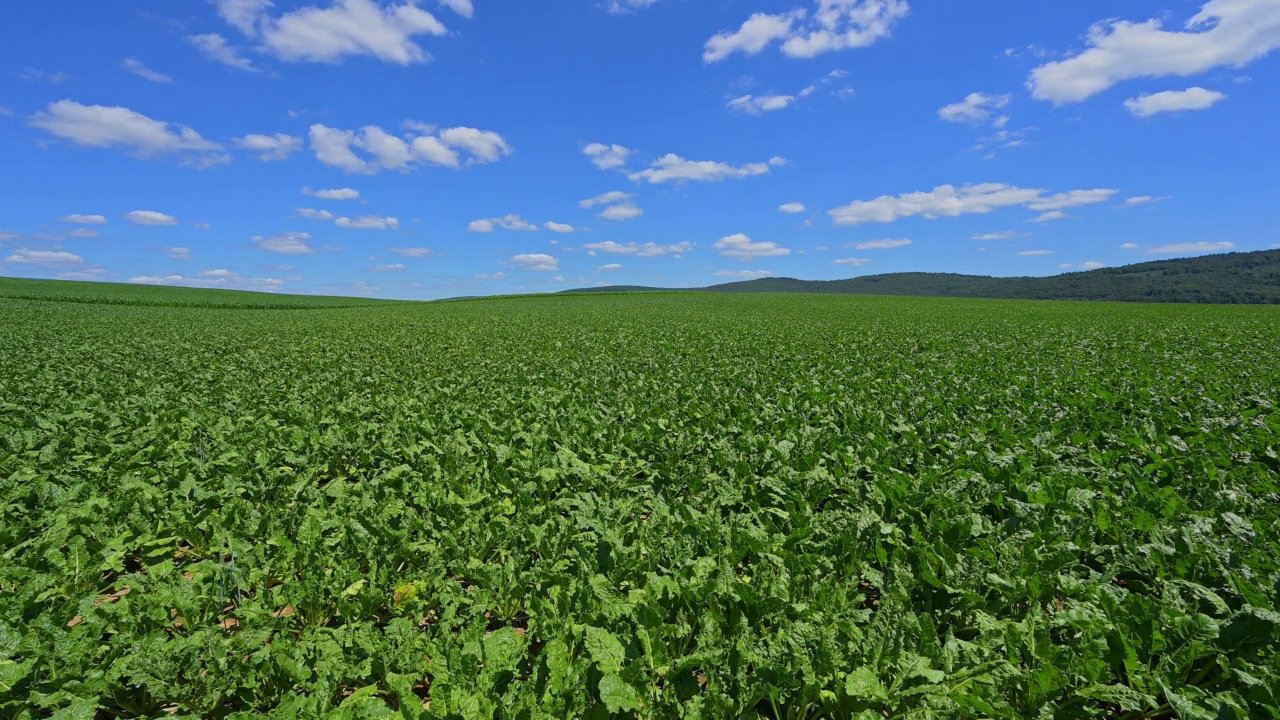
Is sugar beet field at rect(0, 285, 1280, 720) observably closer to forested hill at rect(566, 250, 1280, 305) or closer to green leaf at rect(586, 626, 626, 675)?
green leaf at rect(586, 626, 626, 675)

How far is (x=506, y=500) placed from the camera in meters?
5.66

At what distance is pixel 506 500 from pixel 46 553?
11.5 feet

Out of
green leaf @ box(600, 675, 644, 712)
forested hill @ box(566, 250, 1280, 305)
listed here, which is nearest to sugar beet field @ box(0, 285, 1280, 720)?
green leaf @ box(600, 675, 644, 712)

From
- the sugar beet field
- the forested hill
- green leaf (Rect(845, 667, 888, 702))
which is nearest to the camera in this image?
green leaf (Rect(845, 667, 888, 702))

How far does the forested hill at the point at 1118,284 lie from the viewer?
365 feet

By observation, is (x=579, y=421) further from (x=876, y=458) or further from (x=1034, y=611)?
(x=1034, y=611)

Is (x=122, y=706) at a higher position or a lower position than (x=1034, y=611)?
lower

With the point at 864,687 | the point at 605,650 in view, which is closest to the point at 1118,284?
the point at 864,687

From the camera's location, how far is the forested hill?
365 ft

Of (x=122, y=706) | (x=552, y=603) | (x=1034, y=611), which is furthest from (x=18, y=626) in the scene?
(x=1034, y=611)

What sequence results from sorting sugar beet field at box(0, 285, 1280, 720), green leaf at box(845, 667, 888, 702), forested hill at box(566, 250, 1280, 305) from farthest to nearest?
forested hill at box(566, 250, 1280, 305) → sugar beet field at box(0, 285, 1280, 720) → green leaf at box(845, 667, 888, 702)

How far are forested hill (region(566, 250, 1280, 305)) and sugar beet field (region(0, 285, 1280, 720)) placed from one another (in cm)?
10529

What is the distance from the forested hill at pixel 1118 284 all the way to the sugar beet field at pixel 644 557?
345ft

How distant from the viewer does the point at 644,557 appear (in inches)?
181
